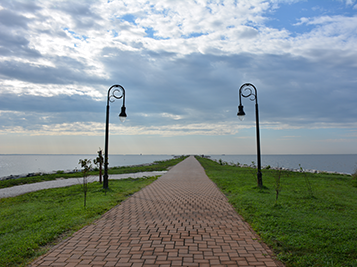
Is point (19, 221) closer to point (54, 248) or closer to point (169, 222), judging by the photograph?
point (54, 248)

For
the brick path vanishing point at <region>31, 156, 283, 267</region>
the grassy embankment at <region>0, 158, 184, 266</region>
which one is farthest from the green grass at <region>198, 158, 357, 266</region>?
the grassy embankment at <region>0, 158, 184, 266</region>

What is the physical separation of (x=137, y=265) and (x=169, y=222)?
2.24 meters

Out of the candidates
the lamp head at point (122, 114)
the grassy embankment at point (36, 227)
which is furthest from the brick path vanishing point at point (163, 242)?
the lamp head at point (122, 114)

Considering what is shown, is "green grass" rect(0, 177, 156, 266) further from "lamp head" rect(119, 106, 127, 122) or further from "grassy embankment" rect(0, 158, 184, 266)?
"lamp head" rect(119, 106, 127, 122)

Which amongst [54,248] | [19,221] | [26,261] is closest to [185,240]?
[54,248]

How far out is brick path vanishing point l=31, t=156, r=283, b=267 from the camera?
3.72m

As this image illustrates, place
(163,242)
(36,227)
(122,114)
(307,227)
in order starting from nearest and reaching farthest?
(163,242)
(307,227)
(36,227)
(122,114)

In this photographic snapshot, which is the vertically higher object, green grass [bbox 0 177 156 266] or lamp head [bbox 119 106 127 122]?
lamp head [bbox 119 106 127 122]

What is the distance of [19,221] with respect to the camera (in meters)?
6.45

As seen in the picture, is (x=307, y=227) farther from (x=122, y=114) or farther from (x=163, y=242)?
(x=122, y=114)

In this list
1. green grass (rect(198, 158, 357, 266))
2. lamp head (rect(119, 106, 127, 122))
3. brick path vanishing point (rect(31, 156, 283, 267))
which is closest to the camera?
brick path vanishing point (rect(31, 156, 283, 267))

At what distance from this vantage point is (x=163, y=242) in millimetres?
4465

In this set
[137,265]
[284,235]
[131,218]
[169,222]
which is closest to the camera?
[137,265]

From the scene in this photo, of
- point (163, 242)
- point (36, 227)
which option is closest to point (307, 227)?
point (163, 242)
